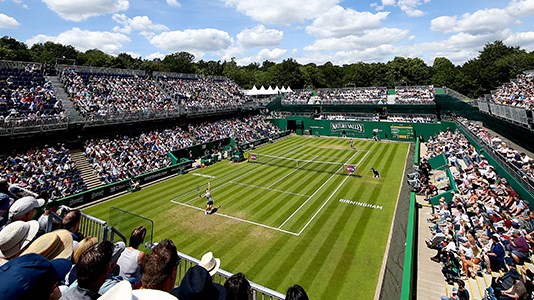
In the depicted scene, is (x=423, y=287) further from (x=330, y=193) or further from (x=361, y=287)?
(x=330, y=193)

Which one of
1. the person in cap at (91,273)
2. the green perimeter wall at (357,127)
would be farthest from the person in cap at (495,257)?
the green perimeter wall at (357,127)

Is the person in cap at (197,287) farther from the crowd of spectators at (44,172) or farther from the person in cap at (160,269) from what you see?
the crowd of spectators at (44,172)

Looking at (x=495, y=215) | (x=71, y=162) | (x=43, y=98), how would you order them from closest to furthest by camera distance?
(x=495, y=215) < (x=71, y=162) < (x=43, y=98)

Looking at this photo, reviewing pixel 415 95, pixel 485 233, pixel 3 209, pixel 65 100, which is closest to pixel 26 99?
pixel 65 100

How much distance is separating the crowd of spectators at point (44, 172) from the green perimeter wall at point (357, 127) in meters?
39.3

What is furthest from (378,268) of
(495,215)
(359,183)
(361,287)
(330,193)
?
(359,183)

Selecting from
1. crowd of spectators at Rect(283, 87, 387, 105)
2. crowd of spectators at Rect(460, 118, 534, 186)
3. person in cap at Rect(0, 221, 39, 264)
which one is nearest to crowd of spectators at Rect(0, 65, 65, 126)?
person in cap at Rect(0, 221, 39, 264)

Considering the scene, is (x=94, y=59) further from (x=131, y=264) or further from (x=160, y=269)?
(x=160, y=269)

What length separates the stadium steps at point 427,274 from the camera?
1112cm

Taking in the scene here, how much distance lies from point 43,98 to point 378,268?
3392 centimetres

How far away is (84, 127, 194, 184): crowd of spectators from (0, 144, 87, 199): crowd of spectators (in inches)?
87.2

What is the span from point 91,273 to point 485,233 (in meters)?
15.2

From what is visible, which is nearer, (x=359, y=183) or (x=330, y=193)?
(x=330, y=193)

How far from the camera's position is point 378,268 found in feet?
42.1
